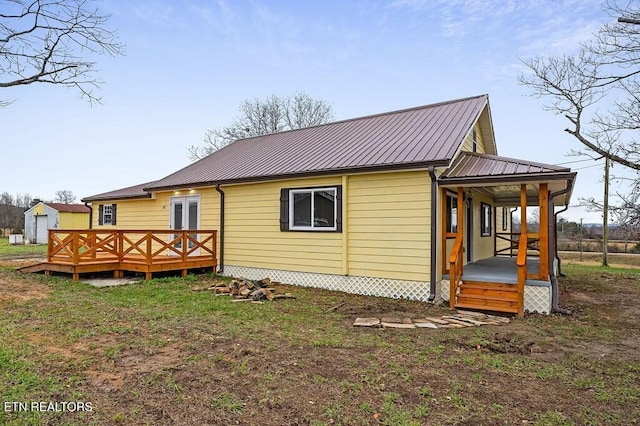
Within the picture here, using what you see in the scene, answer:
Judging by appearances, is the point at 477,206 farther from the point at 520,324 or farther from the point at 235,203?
the point at 235,203

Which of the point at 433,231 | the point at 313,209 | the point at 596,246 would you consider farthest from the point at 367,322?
the point at 596,246

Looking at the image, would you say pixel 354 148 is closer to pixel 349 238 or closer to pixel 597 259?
pixel 349 238

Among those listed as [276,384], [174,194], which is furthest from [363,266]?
[174,194]

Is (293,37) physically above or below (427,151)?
above

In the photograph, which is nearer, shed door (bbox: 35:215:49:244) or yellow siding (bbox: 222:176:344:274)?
yellow siding (bbox: 222:176:344:274)

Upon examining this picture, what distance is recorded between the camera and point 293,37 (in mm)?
15031

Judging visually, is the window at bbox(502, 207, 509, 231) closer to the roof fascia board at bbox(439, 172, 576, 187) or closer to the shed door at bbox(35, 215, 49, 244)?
the roof fascia board at bbox(439, 172, 576, 187)

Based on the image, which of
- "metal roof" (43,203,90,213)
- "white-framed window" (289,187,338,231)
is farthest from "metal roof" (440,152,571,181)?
"metal roof" (43,203,90,213)

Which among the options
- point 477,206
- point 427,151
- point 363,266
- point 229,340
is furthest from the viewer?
point 477,206

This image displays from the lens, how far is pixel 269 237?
998 centimetres

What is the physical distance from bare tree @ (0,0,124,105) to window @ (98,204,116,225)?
453 centimetres

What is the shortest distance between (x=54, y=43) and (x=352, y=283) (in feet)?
38.5

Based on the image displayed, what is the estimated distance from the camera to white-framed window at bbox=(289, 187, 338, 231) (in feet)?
29.1

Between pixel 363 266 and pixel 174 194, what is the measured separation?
7.16 metres
